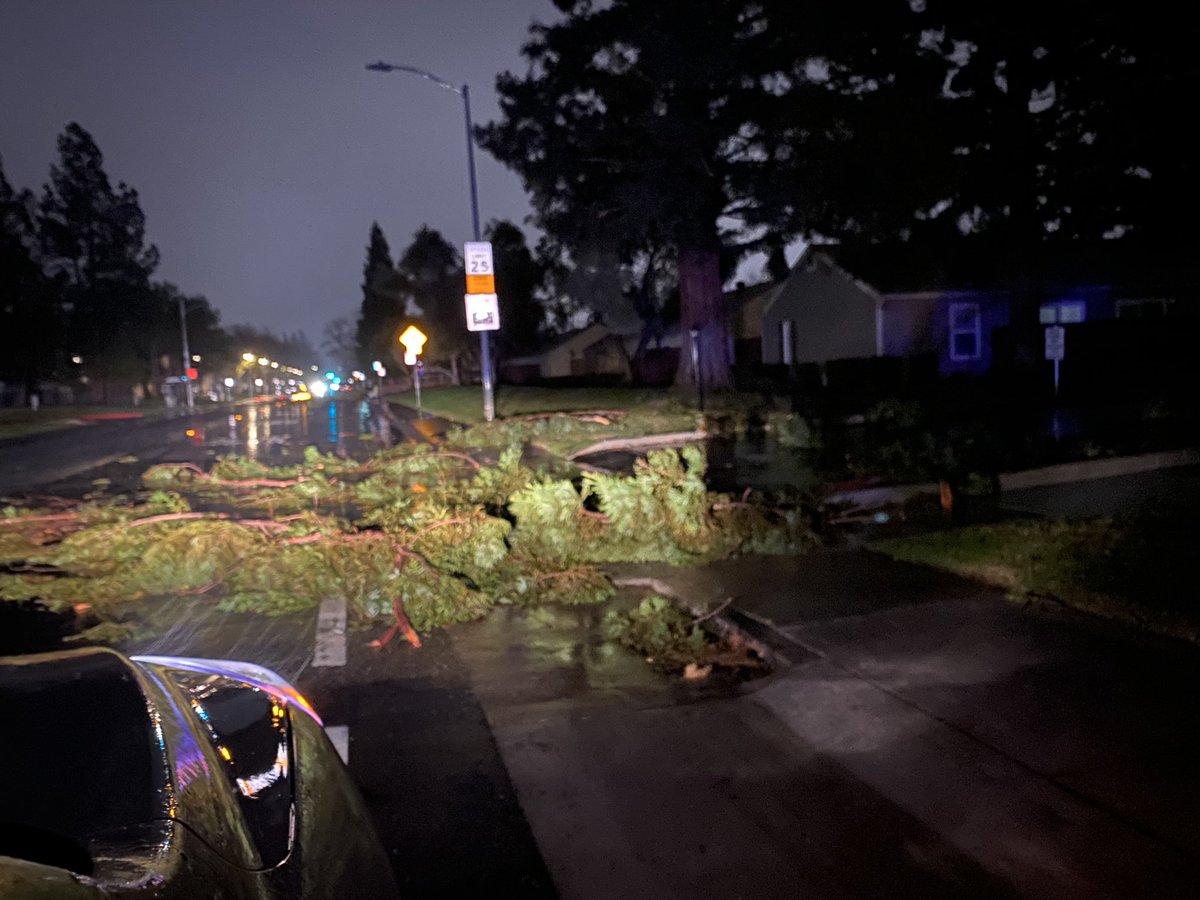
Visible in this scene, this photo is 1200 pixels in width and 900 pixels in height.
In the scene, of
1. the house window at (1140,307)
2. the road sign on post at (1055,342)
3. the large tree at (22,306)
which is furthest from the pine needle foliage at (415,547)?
the large tree at (22,306)

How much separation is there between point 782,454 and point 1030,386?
36.0 ft

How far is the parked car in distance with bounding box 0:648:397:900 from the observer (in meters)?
2.05

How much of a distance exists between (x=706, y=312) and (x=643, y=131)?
5.60 metres

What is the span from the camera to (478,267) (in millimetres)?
22906

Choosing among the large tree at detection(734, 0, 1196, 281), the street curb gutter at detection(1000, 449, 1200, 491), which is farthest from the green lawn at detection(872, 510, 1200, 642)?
the large tree at detection(734, 0, 1196, 281)

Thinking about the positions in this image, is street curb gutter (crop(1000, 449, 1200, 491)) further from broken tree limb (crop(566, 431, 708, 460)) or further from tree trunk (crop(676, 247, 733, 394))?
tree trunk (crop(676, 247, 733, 394))

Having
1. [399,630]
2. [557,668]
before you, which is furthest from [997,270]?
[557,668]

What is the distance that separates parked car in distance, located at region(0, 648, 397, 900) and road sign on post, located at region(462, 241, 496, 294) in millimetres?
20083

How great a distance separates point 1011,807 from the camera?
433 centimetres

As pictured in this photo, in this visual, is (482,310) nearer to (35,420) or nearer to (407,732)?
(407,732)

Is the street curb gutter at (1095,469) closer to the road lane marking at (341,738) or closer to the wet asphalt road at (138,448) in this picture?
the road lane marking at (341,738)

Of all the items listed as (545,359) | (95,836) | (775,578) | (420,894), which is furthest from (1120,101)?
(545,359)

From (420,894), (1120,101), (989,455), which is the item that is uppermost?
(1120,101)

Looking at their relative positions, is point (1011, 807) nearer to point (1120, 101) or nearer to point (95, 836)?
point (95, 836)
